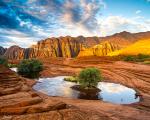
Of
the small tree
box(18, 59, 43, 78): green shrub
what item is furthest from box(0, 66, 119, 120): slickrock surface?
box(18, 59, 43, 78): green shrub

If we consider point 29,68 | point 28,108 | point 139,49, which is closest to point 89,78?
point 29,68

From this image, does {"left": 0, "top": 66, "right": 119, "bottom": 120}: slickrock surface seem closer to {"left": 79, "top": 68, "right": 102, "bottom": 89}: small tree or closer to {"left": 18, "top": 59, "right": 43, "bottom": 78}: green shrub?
{"left": 79, "top": 68, "right": 102, "bottom": 89}: small tree

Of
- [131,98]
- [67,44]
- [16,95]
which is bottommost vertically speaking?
[131,98]

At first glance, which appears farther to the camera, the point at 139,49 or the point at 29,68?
the point at 139,49

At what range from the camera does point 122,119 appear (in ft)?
85.0

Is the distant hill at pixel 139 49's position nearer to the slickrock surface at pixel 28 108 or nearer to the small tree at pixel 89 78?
the small tree at pixel 89 78

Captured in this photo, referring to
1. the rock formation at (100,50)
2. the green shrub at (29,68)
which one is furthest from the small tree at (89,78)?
the rock formation at (100,50)

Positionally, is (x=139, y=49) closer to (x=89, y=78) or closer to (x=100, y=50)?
(x=100, y=50)

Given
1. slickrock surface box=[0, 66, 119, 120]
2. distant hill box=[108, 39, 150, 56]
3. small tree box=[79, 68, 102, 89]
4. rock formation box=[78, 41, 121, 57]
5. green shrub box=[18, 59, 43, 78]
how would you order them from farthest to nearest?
rock formation box=[78, 41, 121, 57] → distant hill box=[108, 39, 150, 56] → green shrub box=[18, 59, 43, 78] → small tree box=[79, 68, 102, 89] → slickrock surface box=[0, 66, 119, 120]

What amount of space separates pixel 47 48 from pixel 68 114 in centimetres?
18140

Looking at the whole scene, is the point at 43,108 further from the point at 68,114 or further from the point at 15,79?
the point at 15,79

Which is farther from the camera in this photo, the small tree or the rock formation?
the rock formation

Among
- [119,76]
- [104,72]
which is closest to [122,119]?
[119,76]

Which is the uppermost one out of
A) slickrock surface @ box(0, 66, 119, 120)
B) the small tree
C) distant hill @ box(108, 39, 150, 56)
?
distant hill @ box(108, 39, 150, 56)
